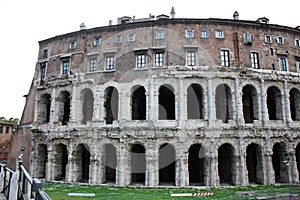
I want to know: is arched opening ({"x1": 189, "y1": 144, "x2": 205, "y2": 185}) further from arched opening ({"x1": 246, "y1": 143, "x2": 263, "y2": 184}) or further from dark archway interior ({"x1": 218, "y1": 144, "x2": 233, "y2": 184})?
arched opening ({"x1": 246, "y1": 143, "x2": 263, "y2": 184})

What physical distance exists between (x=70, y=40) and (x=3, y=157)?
2449 cm

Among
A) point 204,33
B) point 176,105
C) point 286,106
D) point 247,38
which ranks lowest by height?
point 176,105

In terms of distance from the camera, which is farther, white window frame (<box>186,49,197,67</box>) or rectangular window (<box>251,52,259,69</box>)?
rectangular window (<box>251,52,259,69</box>)

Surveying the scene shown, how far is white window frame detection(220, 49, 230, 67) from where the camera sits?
21.4 metres

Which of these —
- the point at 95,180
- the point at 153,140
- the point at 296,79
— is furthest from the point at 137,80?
the point at 296,79

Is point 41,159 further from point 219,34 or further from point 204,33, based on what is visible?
point 219,34

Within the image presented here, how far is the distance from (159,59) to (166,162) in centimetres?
871

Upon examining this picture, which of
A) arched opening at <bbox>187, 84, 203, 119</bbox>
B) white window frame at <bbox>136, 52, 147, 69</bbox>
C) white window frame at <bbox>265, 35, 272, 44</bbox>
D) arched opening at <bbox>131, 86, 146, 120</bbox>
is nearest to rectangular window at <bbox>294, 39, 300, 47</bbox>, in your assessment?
white window frame at <bbox>265, 35, 272, 44</bbox>

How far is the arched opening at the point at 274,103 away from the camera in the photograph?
873 inches

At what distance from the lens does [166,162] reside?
2194 cm

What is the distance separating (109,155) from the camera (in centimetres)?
2283

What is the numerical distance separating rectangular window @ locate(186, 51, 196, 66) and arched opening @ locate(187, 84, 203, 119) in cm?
225

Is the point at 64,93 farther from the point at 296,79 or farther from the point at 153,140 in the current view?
the point at 296,79

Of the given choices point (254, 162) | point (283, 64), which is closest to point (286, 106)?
Result: point (283, 64)
